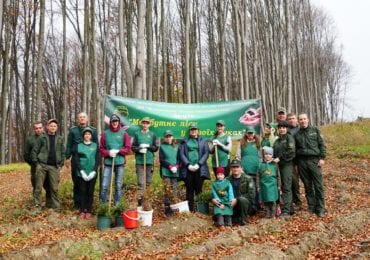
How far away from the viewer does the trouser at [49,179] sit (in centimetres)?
831

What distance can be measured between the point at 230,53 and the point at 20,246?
97.0 feet

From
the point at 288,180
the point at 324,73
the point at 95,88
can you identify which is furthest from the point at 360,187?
the point at 324,73

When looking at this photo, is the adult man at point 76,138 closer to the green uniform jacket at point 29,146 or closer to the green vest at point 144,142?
the green uniform jacket at point 29,146

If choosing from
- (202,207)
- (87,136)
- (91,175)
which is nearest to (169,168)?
(202,207)

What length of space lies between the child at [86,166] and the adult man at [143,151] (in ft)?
2.74

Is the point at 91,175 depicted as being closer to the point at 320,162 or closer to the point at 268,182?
the point at 268,182

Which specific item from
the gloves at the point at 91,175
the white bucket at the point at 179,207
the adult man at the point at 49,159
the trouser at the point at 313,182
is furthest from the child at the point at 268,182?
the adult man at the point at 49,159

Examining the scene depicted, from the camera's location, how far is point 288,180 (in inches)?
323

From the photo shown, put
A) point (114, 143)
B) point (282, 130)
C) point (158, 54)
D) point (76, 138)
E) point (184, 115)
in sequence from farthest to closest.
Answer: point (158, 54) → point (184, 115) → point (76, 138) → point (282, 130) → point (114, 143)

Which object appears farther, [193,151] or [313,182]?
[193,151]

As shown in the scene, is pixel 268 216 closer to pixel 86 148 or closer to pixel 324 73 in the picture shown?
pixel 86 148

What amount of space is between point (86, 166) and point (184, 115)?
2.90 metres

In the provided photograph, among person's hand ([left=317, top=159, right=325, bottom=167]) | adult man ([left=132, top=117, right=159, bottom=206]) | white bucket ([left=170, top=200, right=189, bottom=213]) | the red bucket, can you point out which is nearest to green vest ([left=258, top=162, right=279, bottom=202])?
person's hand ([left=317, top=159, right=325, bottom=167])

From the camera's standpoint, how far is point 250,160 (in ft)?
27.8
